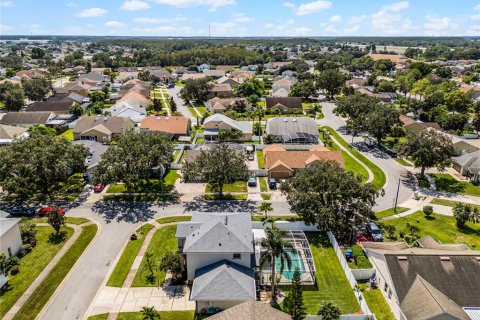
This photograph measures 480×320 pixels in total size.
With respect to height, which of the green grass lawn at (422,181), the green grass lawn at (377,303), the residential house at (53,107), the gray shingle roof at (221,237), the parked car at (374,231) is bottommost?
the green grass lawn at (377,303)

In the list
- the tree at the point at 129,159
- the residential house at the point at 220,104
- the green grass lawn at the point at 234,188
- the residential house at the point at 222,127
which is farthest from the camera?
the residential house at the point at 220,104

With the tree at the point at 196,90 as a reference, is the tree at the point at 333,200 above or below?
below

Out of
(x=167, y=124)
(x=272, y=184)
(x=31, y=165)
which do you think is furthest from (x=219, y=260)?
(x=167, y=124)

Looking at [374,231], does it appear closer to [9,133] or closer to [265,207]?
[265,207]

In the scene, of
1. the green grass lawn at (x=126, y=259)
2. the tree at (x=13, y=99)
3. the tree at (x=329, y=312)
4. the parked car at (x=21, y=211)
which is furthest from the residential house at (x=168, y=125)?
the tree at (x=329, y=312)

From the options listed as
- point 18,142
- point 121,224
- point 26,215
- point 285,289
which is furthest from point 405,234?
point 18,142

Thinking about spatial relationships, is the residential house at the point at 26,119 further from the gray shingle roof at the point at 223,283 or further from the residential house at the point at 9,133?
the gray shingle roof at the point at 223,283

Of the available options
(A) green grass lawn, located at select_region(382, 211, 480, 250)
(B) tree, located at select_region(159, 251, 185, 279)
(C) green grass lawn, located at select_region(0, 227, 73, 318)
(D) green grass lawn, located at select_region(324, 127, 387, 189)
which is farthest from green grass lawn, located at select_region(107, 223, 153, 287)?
(D) green grass lawn, located at select_region(324, 127, 387, 189)
